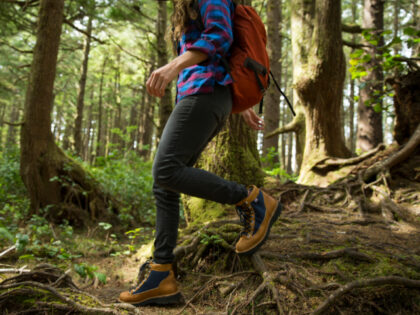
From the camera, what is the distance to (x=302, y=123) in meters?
6.08

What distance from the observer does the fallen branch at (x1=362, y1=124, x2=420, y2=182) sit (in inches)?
142

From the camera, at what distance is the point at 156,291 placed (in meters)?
1.87

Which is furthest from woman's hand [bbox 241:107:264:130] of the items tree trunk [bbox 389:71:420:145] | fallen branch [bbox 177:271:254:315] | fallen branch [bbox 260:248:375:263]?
tree trunk [bbox 389:71:420:145]

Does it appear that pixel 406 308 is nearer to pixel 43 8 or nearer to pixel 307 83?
pixel 307 83

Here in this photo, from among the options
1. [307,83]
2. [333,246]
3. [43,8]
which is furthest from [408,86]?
[43,8]

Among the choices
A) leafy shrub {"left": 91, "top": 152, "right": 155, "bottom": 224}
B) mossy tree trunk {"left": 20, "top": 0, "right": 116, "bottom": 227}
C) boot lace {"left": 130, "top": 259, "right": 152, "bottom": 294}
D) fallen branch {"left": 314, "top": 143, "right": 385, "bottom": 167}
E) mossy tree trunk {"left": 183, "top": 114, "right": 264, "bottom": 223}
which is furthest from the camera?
leafy shrub {"left": 91, "top": 152, "right": 155, "bottom": 224}

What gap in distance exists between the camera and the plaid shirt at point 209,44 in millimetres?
1650

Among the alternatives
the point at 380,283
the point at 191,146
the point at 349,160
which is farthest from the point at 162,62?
the point at 380,283

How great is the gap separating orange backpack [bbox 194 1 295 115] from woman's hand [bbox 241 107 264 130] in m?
0.61

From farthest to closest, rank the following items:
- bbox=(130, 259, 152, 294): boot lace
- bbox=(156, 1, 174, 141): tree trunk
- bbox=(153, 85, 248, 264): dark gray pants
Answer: bbox=(156, 1, 174, 141): tree trunk → bbox=(130, 259, 152, 294): boot lace → bbox=(153, 85, 248, 264): dark gray pants

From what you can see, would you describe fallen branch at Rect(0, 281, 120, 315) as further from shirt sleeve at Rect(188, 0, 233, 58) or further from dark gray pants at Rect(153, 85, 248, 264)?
shirt sleeve at Rect(188, 0, 233, 58)

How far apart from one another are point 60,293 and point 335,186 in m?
3.53

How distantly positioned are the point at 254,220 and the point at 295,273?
1.43 ft

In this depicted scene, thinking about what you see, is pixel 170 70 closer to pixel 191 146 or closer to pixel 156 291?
pixel 191 146
